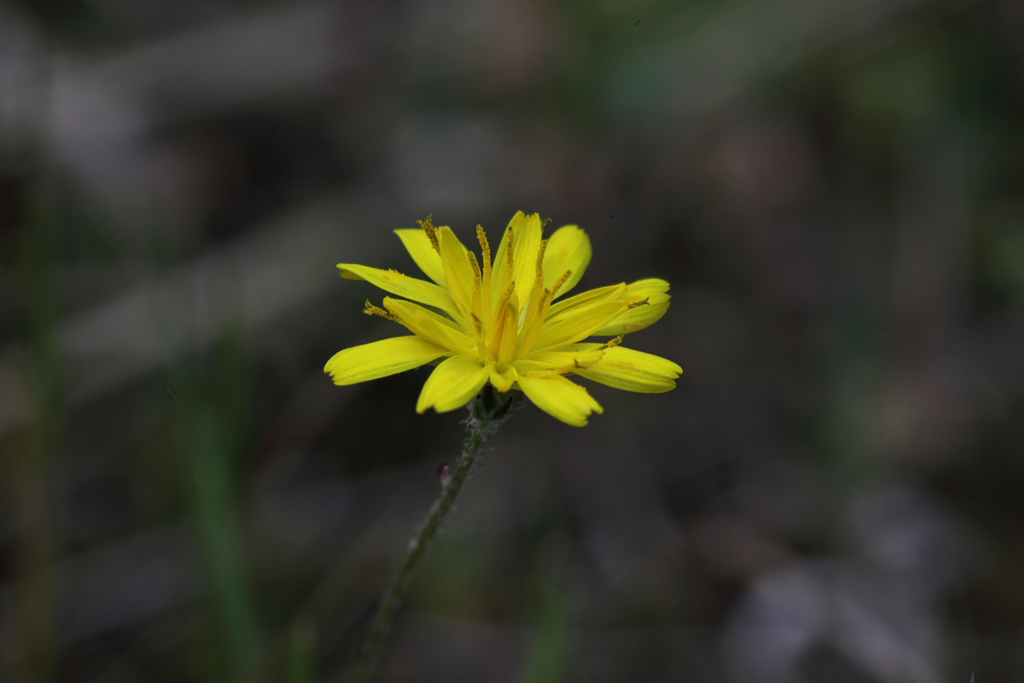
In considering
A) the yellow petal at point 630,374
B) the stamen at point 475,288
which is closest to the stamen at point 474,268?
the stamen at point 475,288

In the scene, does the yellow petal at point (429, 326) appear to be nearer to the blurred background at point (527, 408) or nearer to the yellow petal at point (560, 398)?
the yellow petal at point (560, 398)

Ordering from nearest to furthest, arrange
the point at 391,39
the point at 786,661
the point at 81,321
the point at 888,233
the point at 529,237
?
the point at 529,237, the point at 786,661, the point at 81,321, the point at 888,233, the point at 391,39

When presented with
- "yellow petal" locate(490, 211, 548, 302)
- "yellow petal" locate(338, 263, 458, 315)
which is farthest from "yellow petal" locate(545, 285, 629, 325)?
"yellow petal" locate(338, 263, 458, 315)

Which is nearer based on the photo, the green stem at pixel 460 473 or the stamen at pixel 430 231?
the green stem at pixel 460 473

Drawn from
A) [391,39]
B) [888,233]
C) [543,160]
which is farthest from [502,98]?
[888,233]

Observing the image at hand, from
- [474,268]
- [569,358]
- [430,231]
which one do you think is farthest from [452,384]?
[430,231]

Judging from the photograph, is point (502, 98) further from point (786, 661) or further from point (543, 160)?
point (786, 661)

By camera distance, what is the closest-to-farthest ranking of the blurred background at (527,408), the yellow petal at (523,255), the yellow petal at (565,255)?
the yellow petal at (523,255)
the yellow petal at (565,255)
the blurred background at (527,408)
